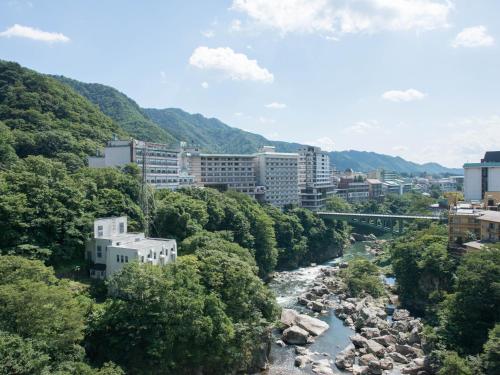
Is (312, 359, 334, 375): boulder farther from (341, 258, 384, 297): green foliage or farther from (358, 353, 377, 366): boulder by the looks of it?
(341, 258, 384, 297): green foliage

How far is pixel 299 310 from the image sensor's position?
43094 mm

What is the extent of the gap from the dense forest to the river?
2069 mm

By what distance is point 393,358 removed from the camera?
Result: 30688mm

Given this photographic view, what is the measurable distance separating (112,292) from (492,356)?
901 inches

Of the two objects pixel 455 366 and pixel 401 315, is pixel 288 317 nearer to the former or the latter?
pixel 401 315

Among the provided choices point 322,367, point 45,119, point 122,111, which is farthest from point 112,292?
point 122,111

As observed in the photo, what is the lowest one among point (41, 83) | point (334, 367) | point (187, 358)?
point (334, 367)

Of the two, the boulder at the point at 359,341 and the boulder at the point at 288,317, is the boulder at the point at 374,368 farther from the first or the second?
the boulder at the point at 288,317

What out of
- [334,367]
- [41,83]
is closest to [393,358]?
[334,367]

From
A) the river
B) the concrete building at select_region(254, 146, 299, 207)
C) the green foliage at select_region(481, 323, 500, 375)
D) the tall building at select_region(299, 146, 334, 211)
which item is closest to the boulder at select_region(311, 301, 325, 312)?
the river

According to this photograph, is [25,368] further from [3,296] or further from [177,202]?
[177,202]

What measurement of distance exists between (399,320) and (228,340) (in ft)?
61.6

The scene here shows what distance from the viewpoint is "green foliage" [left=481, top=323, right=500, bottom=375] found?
854 inches

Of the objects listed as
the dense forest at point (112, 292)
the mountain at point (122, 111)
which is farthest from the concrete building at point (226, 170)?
the mountain at point (122, 111)
